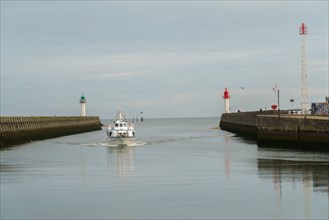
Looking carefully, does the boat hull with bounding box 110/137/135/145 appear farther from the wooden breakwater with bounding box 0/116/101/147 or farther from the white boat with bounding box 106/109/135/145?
the wooden breakwater with bounding box 0/116/101/147

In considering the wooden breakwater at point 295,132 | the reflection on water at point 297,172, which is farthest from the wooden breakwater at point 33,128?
the reflection on water at point 297,172

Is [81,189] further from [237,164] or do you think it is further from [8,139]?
[8,139]

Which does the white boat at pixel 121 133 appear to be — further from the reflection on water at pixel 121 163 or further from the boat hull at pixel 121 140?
the reflection on water at pixel 121 163

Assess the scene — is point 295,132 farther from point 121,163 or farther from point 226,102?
point 226,102

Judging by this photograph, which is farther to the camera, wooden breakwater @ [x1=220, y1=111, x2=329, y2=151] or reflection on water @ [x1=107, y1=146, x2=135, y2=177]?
wooden breakwater @ [x1=220, y1=111, x2=329, y2=151]

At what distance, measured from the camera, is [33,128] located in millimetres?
85938

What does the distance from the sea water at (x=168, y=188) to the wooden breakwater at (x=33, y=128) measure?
20.8 m

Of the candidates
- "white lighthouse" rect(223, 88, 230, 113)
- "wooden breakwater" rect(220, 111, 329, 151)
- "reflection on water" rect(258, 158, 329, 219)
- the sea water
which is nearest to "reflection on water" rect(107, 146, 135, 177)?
the sea water

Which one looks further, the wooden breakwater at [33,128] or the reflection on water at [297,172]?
the wooden breakwater at [33,128]

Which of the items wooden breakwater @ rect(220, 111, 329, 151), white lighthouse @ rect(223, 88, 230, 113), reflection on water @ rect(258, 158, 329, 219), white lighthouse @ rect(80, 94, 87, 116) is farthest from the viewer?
white lighthouse @ rect(80, 94, 87, 116)

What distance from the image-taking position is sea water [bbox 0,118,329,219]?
993 inches

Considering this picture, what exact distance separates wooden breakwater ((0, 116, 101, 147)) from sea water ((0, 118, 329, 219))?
2082 centimetres

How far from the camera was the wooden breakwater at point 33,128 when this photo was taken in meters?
69.9

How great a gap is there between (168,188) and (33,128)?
57303mm
